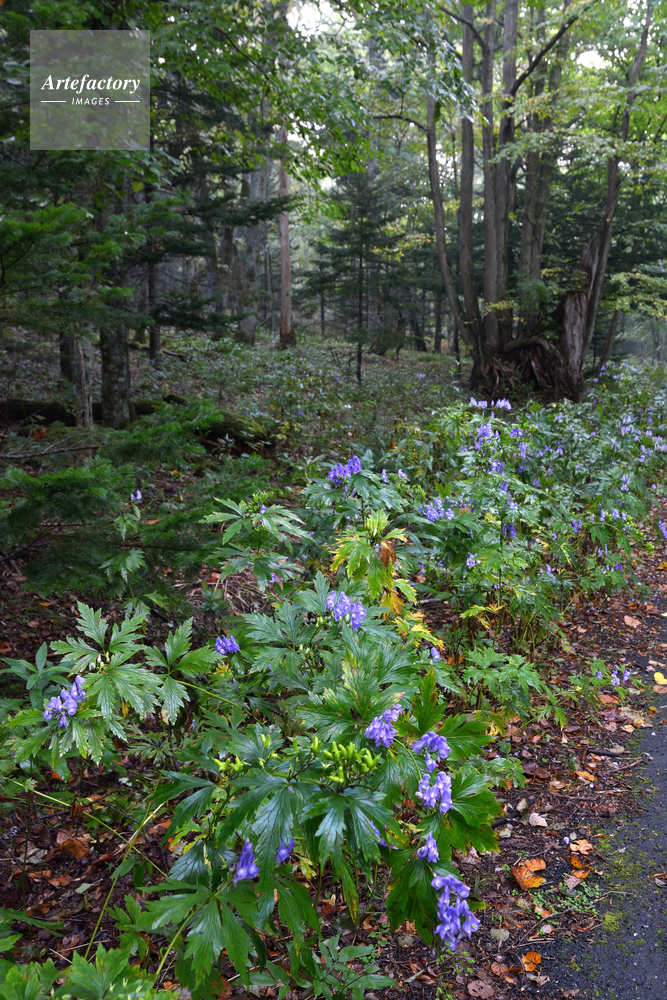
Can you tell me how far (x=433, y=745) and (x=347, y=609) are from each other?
1.69 feet

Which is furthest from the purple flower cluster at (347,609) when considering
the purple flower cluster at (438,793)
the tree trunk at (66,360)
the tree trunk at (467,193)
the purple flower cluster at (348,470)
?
the tree trunk at (467,193)

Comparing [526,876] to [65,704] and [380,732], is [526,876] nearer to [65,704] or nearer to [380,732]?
[380,732]

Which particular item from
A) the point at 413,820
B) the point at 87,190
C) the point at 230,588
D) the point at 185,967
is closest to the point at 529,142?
the point at 87,190

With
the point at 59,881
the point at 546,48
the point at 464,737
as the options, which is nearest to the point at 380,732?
the point at 464,737

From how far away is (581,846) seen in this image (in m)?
2.65

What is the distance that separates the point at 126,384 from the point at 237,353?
22.3 feet

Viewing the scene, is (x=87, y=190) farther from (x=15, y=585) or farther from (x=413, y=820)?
(x=413, y=820)

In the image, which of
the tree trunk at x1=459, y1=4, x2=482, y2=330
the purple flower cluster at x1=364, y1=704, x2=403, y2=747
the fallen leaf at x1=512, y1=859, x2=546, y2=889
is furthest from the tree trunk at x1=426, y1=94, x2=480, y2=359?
the purple flower cluster at x1=364, y1=704, x2=403, y2=747

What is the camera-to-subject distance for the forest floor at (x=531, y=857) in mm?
2100

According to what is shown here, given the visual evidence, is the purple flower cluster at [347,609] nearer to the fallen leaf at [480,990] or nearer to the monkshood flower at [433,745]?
the monkshood flower at [433,745]

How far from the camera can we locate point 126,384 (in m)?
6.26

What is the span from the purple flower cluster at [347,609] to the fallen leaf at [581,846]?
69.7 inches

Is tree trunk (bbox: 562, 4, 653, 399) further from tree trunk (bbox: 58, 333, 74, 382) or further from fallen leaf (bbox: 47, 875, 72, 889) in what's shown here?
fallen leaf (bbox: 47, 875, 72, 889)

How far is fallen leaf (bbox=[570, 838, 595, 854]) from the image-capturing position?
2621mm
